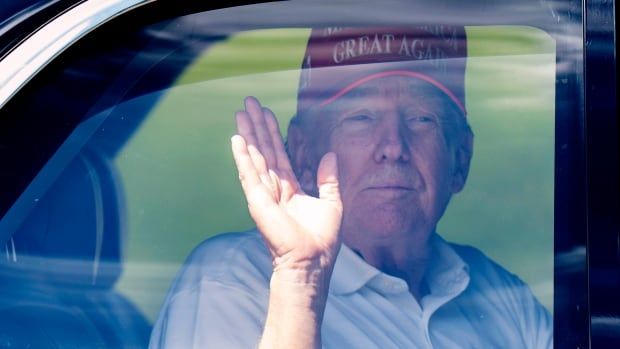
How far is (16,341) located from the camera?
156 cm

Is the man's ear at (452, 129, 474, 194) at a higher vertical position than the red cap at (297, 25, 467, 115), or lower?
lower

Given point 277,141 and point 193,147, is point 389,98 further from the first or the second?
point 193,147

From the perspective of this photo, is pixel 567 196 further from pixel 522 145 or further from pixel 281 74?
pixel 281 74

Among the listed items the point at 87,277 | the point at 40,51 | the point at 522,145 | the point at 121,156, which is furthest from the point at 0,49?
the point at 522,145

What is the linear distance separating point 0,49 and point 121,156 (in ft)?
0.94

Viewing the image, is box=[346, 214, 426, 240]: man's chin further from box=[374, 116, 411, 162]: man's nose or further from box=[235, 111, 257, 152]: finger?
box=[235, 111, 257, 152]: finger

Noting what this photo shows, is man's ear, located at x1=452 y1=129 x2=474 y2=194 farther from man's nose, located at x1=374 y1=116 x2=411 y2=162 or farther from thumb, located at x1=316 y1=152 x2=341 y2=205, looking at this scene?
thumb, located at x1=316 y1=152 x2=341 y2=205

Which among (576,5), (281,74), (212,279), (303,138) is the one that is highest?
(576,5)

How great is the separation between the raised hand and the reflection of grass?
29 mm

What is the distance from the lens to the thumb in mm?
1541

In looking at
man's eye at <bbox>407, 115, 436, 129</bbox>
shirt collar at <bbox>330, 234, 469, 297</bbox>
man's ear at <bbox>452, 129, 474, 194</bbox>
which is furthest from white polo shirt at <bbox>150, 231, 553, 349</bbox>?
man's eye at <bbox>407, 115, 436, 129</bbox>

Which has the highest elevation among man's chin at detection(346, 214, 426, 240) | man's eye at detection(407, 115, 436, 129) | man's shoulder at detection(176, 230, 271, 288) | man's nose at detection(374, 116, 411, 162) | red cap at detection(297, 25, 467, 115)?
red cap at detection(297, 25, 467, 115)

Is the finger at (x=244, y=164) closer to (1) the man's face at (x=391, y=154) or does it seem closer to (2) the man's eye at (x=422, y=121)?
(1) the man's face at (x=391, y=154)

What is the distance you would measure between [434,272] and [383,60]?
0.40 meters
